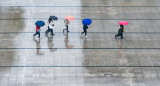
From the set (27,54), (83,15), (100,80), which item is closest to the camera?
(100,80)

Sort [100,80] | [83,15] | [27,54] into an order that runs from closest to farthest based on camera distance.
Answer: [100,80], [27,54], [83,15]

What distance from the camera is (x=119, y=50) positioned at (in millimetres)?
22516

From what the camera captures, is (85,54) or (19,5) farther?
(19,5)

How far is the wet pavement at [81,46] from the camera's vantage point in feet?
66.7

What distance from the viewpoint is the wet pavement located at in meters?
20.3

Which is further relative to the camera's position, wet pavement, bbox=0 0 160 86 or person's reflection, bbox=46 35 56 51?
person's reflection, bbox=46 35 56 51

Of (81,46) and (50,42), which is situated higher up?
(50,42)

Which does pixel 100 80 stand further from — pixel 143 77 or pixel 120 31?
pixel 120 31

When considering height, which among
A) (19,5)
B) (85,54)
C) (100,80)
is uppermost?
(19,5)

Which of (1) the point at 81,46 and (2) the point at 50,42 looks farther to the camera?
(2) the point at 50,42

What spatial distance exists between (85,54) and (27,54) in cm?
351

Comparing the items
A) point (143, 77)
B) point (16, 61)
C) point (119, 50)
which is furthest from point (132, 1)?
point (16, 61)

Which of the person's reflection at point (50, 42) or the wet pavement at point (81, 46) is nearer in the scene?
the wet pavement at point (81, 46)

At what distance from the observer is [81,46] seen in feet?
74.6
